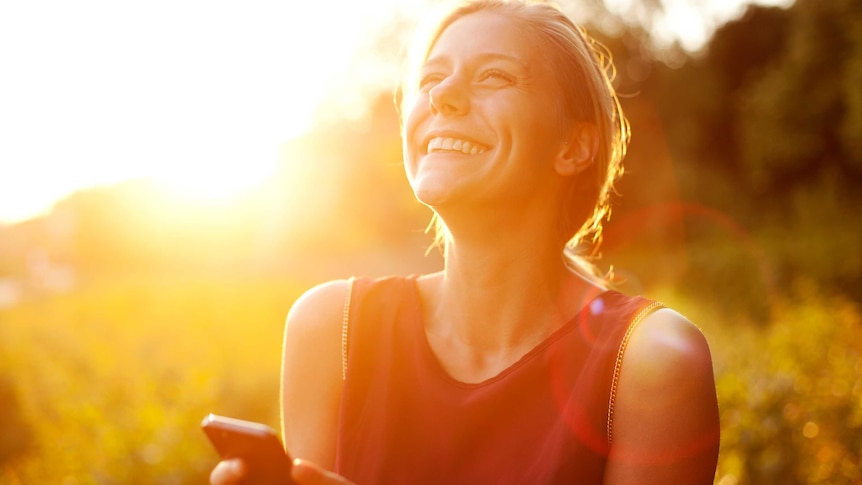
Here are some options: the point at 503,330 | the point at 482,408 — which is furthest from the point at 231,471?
the point at 503,330

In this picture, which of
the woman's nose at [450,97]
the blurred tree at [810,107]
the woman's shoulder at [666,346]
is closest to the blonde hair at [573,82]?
the woman's nose at [450,97]

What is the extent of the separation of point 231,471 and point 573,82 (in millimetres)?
1559

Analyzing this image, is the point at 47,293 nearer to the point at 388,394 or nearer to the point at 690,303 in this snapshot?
the point at 690,303

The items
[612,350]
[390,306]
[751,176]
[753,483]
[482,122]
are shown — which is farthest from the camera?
[751,176]

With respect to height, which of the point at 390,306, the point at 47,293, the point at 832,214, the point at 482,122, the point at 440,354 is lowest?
the point at 47,293

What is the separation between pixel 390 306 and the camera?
2.37 metres

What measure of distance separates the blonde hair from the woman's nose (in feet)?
0.93

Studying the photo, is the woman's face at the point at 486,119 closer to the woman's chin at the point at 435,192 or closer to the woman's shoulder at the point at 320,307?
the woman's chin at the point at 435,192

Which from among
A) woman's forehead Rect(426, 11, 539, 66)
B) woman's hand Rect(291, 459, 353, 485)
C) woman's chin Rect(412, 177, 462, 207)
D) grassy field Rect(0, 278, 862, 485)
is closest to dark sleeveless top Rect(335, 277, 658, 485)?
woman's chin Rect(412, 177, 462, 207)

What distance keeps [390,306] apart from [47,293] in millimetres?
25543

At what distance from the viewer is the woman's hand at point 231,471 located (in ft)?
4.90

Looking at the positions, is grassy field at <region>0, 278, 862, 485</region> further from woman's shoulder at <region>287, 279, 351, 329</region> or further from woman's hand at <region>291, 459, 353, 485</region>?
woman's hand at <region>291, 459, 353, 485</region>

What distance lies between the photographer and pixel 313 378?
7.68 ft

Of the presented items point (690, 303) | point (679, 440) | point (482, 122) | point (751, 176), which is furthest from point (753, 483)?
point (751, 176)
